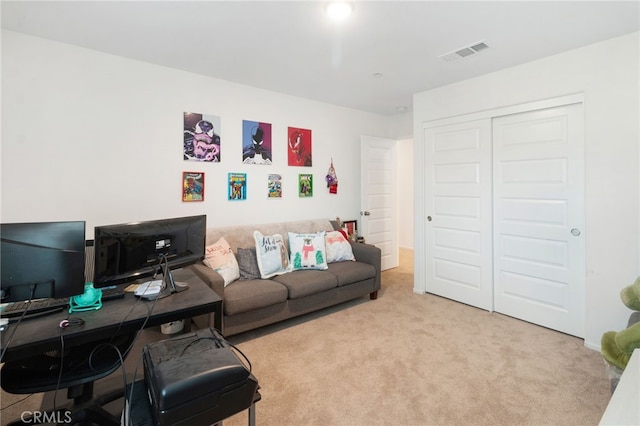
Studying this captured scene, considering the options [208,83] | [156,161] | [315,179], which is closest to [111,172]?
[156,161]

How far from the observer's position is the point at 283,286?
2.84m

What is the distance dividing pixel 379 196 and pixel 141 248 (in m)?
3.61

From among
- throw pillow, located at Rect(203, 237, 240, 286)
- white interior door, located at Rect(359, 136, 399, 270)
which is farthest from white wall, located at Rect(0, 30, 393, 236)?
white interior door, located at Rect(359, 136, 399, 270)

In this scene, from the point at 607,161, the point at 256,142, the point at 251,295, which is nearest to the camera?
the point at 607,161

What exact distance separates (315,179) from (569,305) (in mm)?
2980

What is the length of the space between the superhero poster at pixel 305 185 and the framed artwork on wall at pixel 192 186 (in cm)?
125

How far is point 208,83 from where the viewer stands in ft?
10.6

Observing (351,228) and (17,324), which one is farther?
(351,228)

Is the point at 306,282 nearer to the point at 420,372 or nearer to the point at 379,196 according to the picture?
the point at 420,372

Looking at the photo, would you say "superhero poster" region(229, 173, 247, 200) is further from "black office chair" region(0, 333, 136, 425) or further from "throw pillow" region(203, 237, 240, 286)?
"black office chair" region(0, 333, 136, 425)

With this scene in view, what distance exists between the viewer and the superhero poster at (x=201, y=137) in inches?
122

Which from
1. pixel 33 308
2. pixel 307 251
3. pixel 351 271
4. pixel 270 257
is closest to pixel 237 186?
pixel 270 257

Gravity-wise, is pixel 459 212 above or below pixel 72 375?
above

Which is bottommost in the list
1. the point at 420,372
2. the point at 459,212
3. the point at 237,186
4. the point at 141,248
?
the point at 420,372
